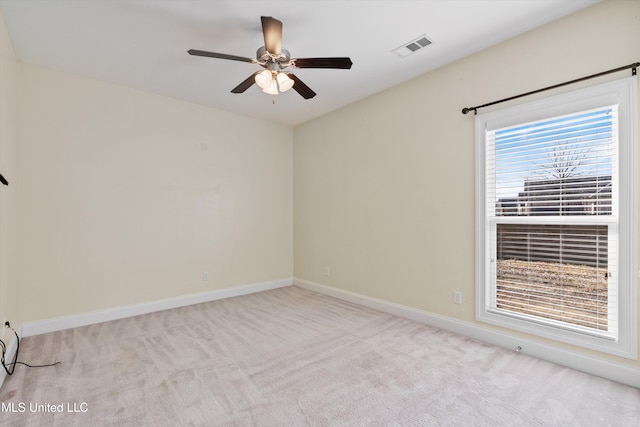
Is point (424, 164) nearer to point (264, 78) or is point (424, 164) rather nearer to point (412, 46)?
point (412, 46)

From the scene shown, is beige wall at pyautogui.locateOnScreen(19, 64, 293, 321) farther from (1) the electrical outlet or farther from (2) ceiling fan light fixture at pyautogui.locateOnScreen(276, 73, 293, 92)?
(1) the electrical outlet

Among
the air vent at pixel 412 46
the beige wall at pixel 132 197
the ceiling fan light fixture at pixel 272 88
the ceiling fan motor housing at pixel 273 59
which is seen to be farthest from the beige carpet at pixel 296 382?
the air vent at pixel 412 46

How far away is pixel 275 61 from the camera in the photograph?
244 cm

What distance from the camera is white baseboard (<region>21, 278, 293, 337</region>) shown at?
319cm

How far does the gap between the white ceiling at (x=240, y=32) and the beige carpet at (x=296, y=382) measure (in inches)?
111

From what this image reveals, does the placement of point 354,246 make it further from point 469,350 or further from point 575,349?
point 575,349

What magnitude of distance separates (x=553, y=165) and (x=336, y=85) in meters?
2.40

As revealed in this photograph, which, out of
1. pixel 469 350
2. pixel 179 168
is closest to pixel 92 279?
pixel 179 168

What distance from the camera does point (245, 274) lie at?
4.83 m

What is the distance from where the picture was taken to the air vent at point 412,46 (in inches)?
107

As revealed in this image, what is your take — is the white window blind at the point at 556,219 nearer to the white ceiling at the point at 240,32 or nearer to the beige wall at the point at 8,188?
the white ceiling at the point at 240,32

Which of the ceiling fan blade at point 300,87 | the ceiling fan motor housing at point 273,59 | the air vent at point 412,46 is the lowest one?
the ceiling fan blade at point 300,87

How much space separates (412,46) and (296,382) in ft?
10.1

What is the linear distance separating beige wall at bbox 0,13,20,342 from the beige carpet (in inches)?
21.0
